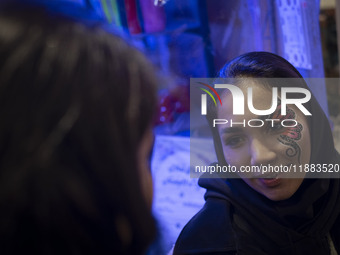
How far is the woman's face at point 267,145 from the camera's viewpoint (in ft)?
2.58

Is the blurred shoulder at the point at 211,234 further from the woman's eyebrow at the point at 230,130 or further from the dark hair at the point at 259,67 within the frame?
the dark hair at the point at 259,67

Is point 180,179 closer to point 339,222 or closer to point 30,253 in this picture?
point 339,222

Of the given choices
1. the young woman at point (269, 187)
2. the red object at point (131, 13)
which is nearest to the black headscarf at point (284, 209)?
the young woman at point (269, 187)

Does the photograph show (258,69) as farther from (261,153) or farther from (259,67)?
(261,153)

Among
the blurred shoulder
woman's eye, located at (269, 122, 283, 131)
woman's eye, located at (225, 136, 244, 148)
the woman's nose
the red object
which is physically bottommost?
the blurred shoulder

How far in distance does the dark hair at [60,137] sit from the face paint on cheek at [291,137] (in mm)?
471

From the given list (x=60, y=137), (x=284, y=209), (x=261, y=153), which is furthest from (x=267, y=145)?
(x=60, y=137)

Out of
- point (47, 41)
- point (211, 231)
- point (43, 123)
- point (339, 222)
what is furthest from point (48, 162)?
point (339, 222)

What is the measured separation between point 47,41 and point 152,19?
2.26ft

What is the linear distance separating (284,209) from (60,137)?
60cm

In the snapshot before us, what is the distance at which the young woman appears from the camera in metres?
0.80

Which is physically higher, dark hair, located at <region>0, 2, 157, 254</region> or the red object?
the red object

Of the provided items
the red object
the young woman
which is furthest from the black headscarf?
the red object

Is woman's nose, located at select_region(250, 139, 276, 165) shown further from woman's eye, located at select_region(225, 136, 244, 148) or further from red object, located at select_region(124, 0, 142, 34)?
red object, located at select_region(124, 0, 142, 34)
